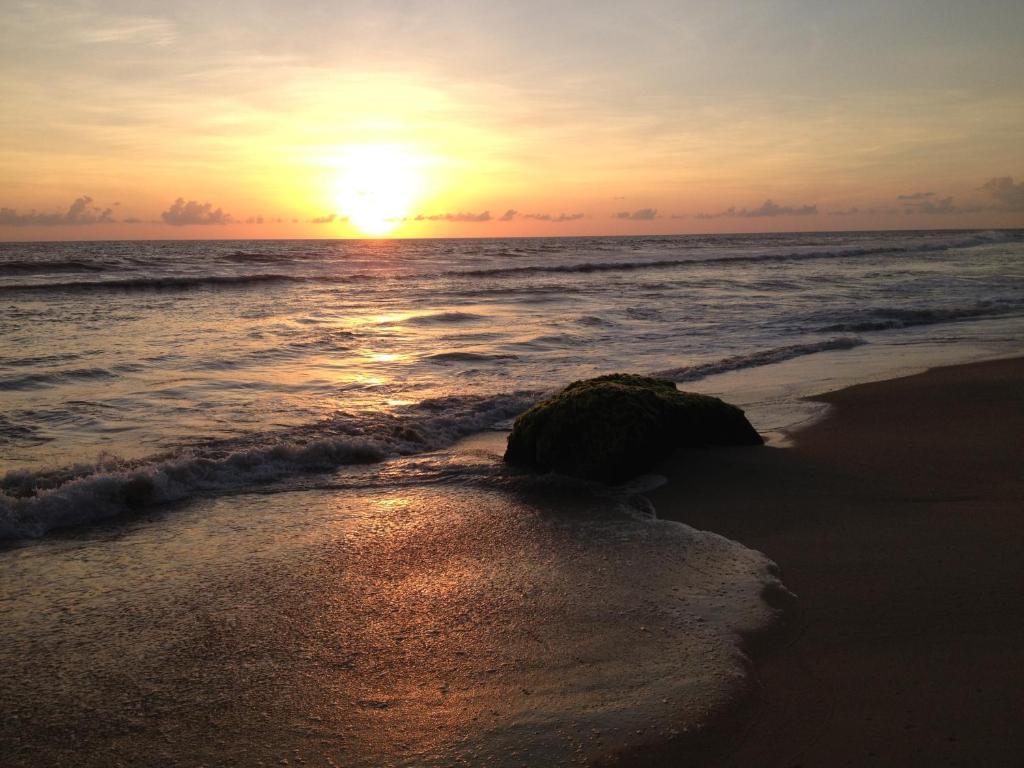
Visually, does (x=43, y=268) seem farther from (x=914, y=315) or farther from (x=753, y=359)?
(x=914, y=315)

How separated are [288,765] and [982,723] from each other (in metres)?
2.50

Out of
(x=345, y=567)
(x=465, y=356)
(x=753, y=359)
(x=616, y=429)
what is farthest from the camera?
(x=465, y=356)

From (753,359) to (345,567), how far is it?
28.5ft

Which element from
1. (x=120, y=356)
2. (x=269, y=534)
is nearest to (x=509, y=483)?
(x=269, y=534)

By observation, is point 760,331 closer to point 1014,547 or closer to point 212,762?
point 1014,547

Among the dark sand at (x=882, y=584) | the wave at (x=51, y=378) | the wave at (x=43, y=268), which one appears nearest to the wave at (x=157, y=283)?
the wave at (x=43, y=268)

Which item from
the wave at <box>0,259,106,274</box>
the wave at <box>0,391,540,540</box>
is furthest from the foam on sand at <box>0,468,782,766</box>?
the wave at <box>0,259,106,274</box>

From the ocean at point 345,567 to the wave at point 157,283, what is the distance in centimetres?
1363

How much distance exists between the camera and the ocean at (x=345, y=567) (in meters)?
2.90

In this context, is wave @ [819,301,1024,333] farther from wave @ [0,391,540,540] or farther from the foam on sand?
the foam on sand

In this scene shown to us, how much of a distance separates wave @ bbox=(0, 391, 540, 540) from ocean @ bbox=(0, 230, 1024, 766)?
22 millimetres

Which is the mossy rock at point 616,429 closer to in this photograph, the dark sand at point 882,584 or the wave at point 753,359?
the dark sand at point 882,584

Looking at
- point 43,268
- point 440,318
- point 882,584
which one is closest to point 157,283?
point 43,268

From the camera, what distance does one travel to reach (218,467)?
596 centimetres
